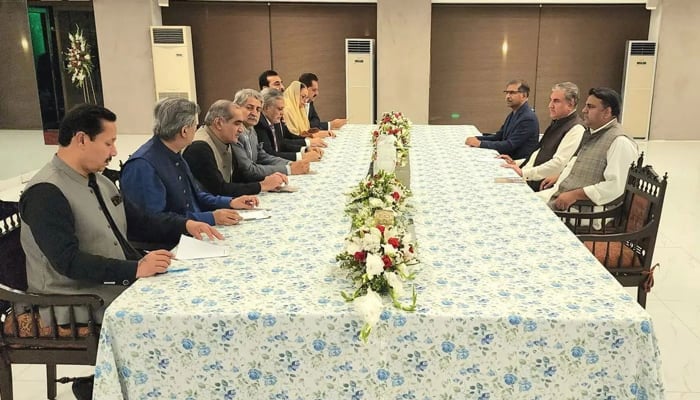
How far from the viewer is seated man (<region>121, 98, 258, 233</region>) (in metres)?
2.76

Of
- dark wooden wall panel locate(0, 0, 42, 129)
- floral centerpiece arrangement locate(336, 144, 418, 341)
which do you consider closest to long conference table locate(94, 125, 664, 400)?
floral centerpiece arrangement locate(336, 144, 418, 341)

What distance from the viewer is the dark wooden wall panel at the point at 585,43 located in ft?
32.4

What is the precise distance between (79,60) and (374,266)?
32.6 ft

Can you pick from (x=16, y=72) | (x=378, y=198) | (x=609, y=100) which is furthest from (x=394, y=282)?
(x=16, y=72)

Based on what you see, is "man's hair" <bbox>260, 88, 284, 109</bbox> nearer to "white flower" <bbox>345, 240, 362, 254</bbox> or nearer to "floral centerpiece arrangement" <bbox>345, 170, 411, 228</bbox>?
"floral centerpiece arrangement" <bbox>345, 170, 411, 228</bbox>

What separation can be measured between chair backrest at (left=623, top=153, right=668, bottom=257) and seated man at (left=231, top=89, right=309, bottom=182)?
1.85 m

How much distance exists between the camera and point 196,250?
237 centimetres

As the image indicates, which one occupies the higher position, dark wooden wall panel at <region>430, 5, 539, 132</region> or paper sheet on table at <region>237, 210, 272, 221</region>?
dark wooden wall panel at <region>430, 5, 539, 132</region>

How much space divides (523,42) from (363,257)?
29.5 ft

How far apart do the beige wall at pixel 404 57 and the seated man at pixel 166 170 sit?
7.31m

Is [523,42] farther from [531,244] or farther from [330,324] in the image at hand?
[330,324]

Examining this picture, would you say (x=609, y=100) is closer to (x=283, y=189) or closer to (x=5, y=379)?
(x=283, y=189)

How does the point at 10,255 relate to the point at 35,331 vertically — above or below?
above

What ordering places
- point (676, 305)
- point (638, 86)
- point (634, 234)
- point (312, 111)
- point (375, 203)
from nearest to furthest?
point (375, 203)
point (634, 234)
point (676, 305)
point (312, 111)
point (638, 86)
